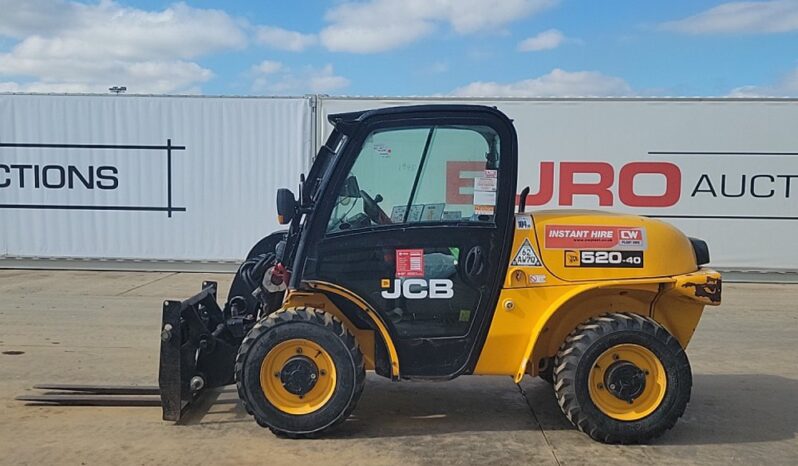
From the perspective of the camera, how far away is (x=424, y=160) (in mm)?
4520

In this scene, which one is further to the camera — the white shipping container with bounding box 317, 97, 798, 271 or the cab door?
the white shipping container with bounding box 317, 97, 798, 271

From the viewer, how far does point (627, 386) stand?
14.7 feet

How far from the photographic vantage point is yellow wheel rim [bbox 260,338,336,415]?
14.7 feet

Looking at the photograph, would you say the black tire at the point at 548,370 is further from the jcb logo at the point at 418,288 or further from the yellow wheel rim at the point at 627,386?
the jcb logo at the point at 418,288

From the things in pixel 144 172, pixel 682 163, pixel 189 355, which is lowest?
pixel 189 355

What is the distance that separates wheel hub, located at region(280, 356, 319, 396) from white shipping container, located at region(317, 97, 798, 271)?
27.4 ft

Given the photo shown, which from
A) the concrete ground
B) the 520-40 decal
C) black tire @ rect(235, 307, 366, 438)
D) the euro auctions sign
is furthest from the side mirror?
the euro auctions sign

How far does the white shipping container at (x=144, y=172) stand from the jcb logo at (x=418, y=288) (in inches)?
339

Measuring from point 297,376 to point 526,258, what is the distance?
1659 mm

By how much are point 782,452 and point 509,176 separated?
2.47 m

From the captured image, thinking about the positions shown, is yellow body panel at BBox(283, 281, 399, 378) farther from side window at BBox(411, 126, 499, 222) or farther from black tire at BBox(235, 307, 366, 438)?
side window at BBox(411, 126, 499, 222)

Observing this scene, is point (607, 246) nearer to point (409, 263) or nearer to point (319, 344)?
point (409, 263)

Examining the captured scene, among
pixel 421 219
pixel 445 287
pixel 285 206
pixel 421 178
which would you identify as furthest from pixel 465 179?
pixel 285 206

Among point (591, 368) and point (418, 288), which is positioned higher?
point (418, 288)
